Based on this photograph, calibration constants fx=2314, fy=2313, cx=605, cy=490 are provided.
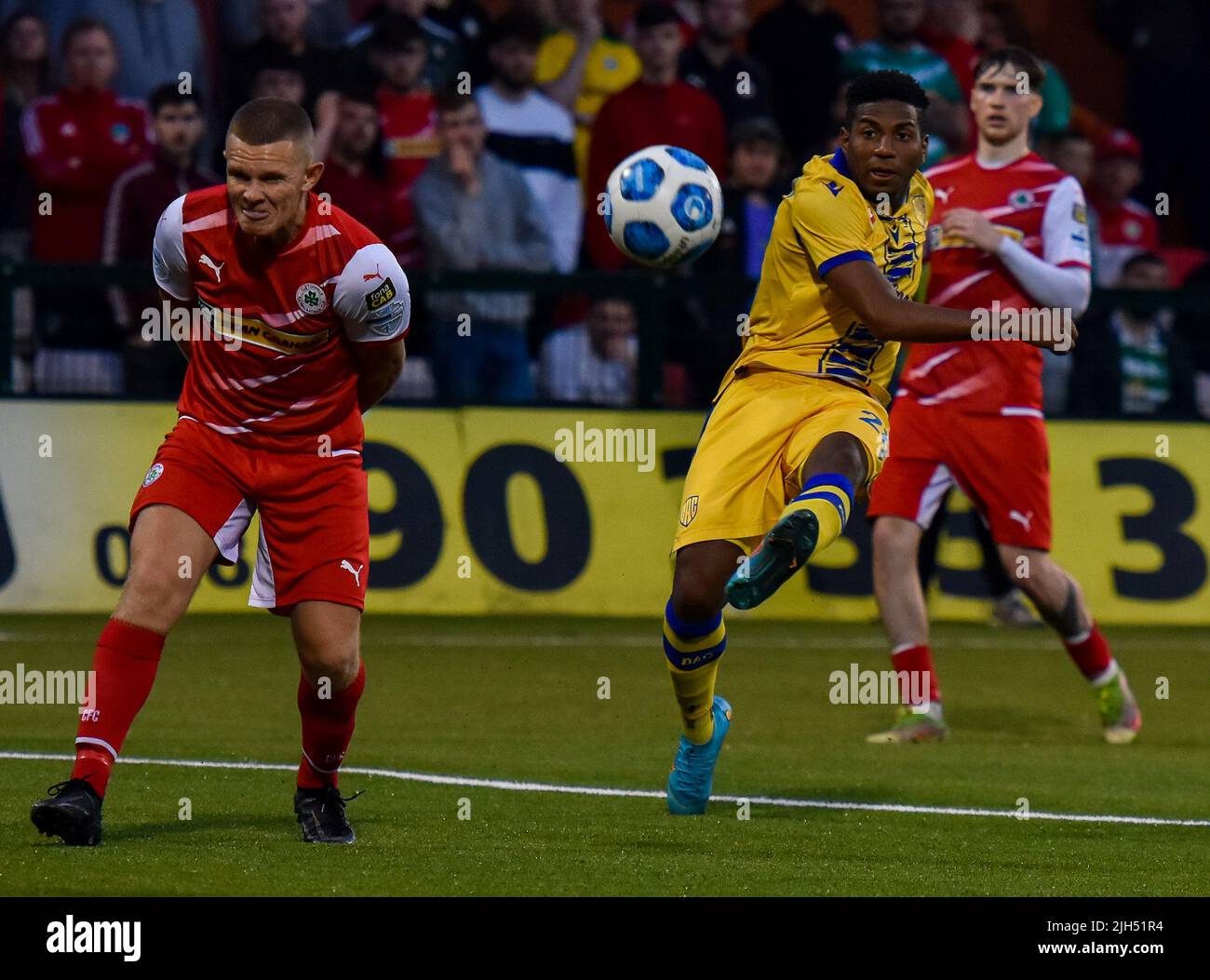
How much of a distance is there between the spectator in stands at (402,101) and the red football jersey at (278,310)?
A: 7.63 metres

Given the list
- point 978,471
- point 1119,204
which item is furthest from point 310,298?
point 1119,204

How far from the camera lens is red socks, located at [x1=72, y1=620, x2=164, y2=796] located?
6.51 metres

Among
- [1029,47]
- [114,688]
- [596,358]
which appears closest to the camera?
[114,688]

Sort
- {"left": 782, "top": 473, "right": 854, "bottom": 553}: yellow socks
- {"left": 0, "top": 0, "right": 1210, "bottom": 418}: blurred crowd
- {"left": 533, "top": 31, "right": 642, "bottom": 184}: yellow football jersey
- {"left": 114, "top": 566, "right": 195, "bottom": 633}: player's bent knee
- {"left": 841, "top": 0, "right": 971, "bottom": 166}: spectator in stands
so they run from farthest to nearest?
{"left": 841, "top": 0, "right": 971, "bottom": 166}: spectator in stands < {"left": 533, "top": 31, "right": 642, "bottom": 184}: yellow football jersey < {"left": 0, "top": 0, "right": 1210, "bottom": 418}: blurred crowd < {"left": 782, "top": 473, "right": 854, "bottom": 553}: yellow socks < {"left": 114, "top": 566, "right": 195, "bottom": 633}: player's bent knee

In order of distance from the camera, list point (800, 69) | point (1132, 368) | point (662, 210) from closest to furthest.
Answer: point (662, 210), point (1132, 368), point (800, 69)

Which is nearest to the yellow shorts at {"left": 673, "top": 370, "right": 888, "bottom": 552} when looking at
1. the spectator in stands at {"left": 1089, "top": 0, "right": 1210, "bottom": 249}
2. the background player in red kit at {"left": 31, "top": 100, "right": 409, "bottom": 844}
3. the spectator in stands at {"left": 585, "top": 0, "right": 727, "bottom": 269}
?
the background player in red kit at {"left": 31, "top": 100, "right": 409, "bottom": 844}

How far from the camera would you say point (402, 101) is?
14695 millimetres

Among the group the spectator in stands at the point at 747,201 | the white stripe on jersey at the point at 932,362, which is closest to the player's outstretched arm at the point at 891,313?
the white stripe on jersey at the point at 932,362

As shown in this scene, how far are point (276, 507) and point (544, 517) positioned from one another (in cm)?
678

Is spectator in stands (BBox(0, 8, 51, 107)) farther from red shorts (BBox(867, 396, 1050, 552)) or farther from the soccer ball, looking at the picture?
the soccer ball

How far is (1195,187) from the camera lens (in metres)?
17.9

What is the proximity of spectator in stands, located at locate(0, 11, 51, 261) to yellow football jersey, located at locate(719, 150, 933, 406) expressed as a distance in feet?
24.4

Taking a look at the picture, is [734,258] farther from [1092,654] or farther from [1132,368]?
[1092,654]
